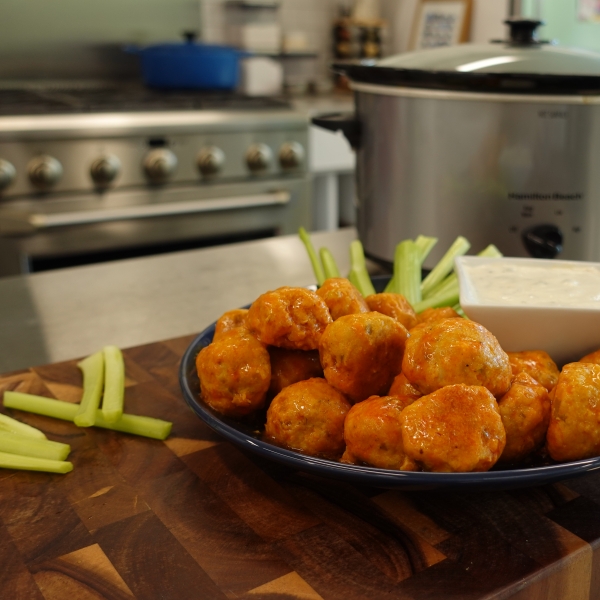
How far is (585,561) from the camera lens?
1.82 ft

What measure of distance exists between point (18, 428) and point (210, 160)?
5.82 ft

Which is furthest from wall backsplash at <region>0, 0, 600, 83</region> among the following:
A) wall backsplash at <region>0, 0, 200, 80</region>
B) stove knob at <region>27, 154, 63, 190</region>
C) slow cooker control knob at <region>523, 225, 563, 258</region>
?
slow cooker control knob at <region>523, 225, 563, 258</region>

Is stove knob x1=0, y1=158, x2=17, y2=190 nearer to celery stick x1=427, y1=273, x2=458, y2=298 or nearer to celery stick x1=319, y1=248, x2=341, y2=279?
celery stick x1=319, y1=248, x2=341, y2=279

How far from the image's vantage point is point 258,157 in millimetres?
2477

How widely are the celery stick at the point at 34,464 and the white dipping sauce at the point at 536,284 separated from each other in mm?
430

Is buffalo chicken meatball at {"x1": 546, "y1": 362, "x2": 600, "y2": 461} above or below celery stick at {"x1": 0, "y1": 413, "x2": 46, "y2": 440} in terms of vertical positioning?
above

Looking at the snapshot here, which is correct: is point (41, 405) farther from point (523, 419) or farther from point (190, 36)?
point (190, 36)

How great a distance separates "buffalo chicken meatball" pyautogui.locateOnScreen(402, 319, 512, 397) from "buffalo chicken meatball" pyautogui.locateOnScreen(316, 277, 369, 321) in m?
0.10

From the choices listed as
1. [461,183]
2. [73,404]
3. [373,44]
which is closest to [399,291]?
[461,183]

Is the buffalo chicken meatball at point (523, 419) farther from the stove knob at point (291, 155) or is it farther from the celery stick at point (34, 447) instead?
the stove knob at point (291, 155)

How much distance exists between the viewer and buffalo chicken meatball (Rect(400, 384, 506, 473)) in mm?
540

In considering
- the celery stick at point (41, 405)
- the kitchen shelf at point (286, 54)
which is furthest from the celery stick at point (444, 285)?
the kitchen shelf at point (286, 54)

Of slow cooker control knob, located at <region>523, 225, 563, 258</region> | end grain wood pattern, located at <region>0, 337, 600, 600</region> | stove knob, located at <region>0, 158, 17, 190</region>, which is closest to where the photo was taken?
end grain wood pattern, located at <region>0, 337, 600, 600</region>

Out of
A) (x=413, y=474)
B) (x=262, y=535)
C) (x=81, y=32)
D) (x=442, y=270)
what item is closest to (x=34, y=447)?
(x=262, y=535)
